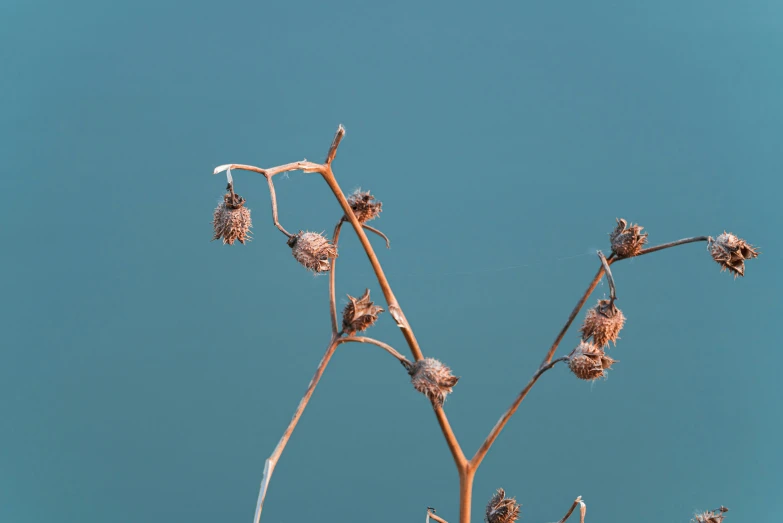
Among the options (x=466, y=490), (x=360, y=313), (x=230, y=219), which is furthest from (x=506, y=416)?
(x=230, y=219)

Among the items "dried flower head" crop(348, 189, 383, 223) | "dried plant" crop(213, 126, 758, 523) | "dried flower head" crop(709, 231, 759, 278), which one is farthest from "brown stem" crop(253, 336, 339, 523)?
"dried flower head" crop(709, 231, 759, 278)

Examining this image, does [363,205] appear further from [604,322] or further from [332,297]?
[604,322]

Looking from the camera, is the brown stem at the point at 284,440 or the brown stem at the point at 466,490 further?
the brown stem at the point at 466,490

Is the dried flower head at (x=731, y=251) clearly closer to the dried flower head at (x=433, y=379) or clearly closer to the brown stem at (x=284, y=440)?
the dried flower head at (x=433, y=379)

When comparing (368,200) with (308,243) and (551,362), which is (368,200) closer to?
(308,243)

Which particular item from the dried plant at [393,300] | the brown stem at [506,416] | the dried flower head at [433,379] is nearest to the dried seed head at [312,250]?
the dried plant at [393,300]

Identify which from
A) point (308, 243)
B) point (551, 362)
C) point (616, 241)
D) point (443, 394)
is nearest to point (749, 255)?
point (616, 241)

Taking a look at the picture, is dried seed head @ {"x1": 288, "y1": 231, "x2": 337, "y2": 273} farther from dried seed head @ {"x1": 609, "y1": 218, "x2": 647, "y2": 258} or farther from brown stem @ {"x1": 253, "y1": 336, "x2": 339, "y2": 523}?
dried seed head @ {"x1": 609, "y1": 218, "x2": 647, "y2": 258}
